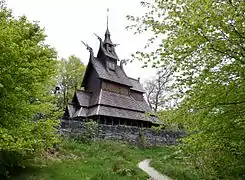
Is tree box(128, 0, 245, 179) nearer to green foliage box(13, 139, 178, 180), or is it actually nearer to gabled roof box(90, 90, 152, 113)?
green foliage box(13, 139, 178, 180)

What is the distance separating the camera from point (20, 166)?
13.3m

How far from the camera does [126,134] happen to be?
2656 cm

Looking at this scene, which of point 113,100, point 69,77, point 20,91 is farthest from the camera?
point 69,77

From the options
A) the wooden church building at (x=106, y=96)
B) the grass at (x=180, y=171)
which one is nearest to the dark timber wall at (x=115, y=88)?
the wooden church building at (x=106, y=96)

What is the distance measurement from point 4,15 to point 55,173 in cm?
758

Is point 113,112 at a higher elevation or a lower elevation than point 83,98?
lower

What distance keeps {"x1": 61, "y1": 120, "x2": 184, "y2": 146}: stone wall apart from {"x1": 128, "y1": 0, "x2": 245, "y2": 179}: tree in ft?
50.6

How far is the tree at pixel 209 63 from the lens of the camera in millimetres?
6574

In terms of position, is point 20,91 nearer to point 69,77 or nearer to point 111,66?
point 111,66

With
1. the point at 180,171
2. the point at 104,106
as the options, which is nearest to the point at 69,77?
the point at 104,106

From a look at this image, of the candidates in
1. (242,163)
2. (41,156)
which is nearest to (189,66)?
(242,163)

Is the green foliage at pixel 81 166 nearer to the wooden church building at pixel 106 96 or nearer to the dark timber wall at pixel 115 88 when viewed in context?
the wooden church building at pixel 106 96

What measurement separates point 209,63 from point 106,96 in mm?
25296

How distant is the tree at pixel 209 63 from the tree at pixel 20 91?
4.99m
